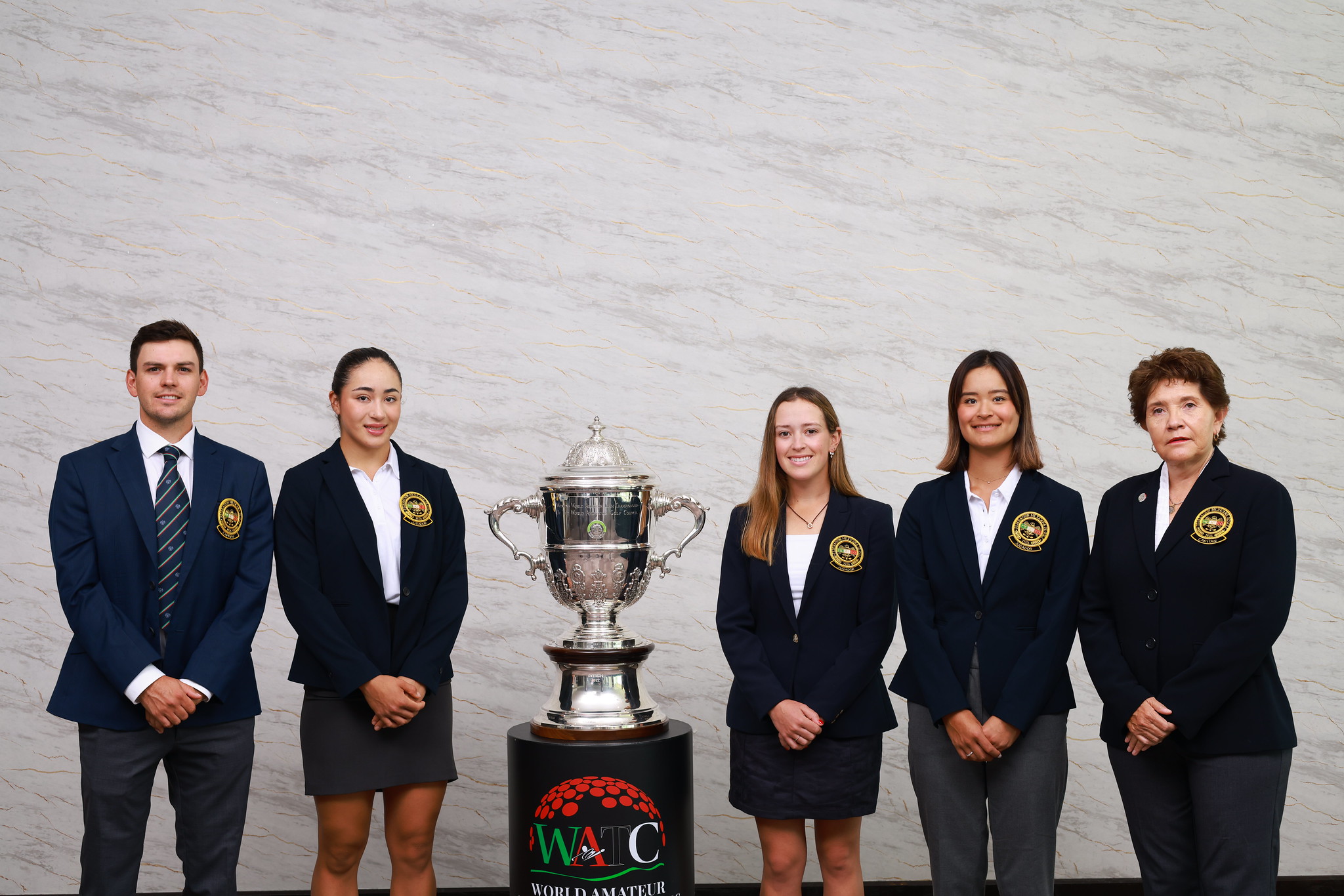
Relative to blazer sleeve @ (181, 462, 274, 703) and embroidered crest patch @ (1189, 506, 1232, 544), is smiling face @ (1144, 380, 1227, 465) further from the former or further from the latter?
blazer sleeve @ (181, 462, 274, 703)

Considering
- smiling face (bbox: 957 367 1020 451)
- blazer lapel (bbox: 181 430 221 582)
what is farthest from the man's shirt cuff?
smiling face (bbox: 957 367 1020 451)

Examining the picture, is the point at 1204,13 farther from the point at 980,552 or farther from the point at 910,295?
the point at 980,552

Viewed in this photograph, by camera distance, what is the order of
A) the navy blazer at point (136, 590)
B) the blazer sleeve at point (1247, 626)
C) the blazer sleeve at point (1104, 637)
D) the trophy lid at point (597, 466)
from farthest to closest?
1. the trophy lid at point (597, 466)
2. the navy blazer at point (136, 590)
3. the blazer sleeve at point (1104, 637)
4. the blazer sleeve at point (1247, 626)

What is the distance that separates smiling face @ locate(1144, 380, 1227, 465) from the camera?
7.19 feet

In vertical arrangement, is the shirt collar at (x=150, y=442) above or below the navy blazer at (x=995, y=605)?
above

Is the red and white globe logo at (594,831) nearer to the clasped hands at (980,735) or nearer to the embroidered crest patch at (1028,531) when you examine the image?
the clasped hands at (980,735)

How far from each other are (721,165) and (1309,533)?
247 centimetres

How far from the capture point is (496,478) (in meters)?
3.75

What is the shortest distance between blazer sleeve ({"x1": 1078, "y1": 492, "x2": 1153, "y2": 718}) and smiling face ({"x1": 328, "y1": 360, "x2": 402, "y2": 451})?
1607 mm

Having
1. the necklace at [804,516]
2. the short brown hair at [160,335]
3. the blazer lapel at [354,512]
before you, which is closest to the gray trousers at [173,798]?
the blazer lapel at [354,512]

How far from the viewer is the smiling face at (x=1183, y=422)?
7.19 ft

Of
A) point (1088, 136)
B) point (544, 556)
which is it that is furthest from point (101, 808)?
point (1088, 136)

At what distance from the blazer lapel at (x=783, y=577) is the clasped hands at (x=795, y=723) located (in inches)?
7.1

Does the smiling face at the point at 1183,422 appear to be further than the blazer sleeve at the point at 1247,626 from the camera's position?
Yes
